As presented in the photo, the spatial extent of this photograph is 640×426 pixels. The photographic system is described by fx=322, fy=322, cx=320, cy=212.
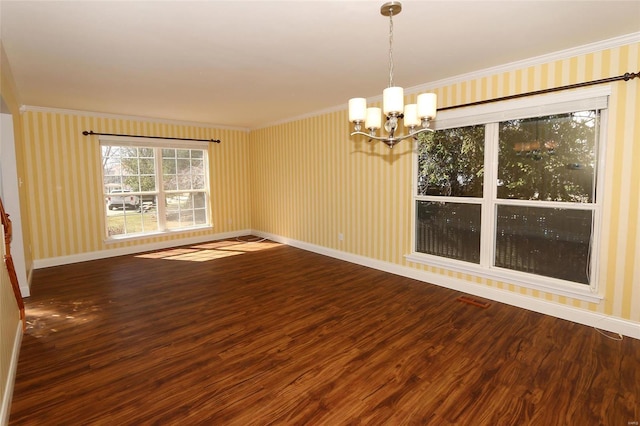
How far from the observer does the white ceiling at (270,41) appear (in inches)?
84.6

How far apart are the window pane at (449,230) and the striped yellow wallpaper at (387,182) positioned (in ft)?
0.62

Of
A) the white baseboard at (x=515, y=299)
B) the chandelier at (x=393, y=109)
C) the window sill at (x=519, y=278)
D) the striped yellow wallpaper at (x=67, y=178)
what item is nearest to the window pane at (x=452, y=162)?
the window sill at (x=519, y=278)

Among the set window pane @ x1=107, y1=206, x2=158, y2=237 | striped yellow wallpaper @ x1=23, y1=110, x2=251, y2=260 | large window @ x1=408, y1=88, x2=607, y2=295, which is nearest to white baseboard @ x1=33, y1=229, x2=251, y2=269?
striped yellow wallpaper @ x1=23, y1=110, x2=251, y2=260

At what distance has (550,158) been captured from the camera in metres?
3.12

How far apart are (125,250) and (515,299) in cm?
596

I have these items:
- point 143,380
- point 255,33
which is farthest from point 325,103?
point 143,380

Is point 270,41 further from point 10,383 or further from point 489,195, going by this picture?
point 10,383

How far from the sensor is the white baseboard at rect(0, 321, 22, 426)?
5.83 feet

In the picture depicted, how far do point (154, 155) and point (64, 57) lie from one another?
10.4ft

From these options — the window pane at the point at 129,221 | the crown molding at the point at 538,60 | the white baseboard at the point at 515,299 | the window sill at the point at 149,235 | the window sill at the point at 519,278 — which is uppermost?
the crown molding at the point at 538,60

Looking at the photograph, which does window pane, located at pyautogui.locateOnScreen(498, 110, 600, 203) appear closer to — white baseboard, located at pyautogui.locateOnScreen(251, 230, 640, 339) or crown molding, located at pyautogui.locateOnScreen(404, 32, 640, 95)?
crown molding, located at pyautogui.locateOnScreen(404, 32, 640, 95)

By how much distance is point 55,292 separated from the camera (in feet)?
12.6

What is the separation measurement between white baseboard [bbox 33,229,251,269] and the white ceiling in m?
2.48

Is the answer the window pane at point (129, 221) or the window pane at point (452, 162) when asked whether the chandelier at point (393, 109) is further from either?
the window pane at point (129, 221)
